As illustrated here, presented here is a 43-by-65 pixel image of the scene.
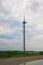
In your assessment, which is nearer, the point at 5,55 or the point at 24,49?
the point at 5,55

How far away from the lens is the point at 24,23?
48250mm

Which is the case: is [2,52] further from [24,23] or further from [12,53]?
[24,23]

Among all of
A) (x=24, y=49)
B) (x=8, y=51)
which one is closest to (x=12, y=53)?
(x=8, y=51)

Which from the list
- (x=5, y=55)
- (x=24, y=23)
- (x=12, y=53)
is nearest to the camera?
(x=5, y=55)

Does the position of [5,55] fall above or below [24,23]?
below

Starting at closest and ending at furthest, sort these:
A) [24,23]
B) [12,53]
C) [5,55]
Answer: [5,55]
[12,53]
[24,23]

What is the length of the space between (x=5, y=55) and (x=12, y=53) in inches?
115

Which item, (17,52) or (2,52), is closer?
(2,52)

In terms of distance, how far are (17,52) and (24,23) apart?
321 inches

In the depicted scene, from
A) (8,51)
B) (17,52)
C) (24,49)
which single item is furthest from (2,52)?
(24,49)

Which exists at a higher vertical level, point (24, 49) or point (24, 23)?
point (24, 23)

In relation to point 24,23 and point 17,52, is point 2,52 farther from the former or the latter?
point 24,23

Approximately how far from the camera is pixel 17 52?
44.2 meters

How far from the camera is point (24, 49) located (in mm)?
49531
